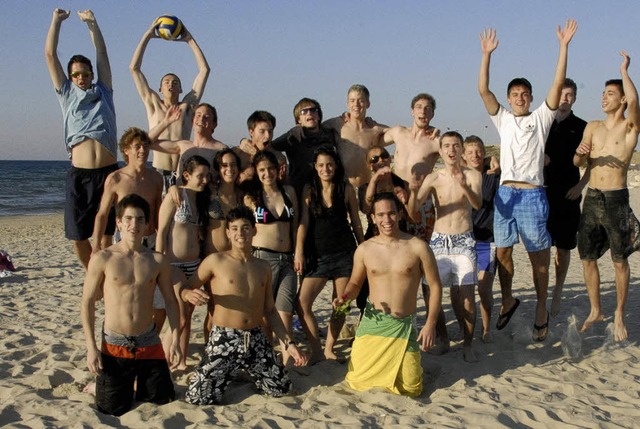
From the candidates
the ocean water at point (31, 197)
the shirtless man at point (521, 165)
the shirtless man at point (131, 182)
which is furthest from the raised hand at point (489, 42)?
the ocean water at point (31, 197)

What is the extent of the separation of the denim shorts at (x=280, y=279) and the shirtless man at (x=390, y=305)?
23.4 inches

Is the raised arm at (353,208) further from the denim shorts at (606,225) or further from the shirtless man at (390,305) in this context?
the denim shorts at (606,225)

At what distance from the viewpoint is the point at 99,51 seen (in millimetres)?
6617

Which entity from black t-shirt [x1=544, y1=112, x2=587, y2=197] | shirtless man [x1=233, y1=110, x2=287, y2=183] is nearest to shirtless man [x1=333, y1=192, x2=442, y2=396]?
shirtless man [x1=233, y1=110, x2=287, y2=183]

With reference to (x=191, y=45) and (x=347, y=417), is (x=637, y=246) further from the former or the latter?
(x=191, y=45)

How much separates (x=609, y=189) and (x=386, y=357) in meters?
3.12

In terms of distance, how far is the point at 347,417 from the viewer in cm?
466

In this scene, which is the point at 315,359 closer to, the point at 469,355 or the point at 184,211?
the point at 469,355

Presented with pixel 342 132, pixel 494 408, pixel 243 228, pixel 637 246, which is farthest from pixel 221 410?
pixel 637 246

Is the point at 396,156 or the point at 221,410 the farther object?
the point at 396,156

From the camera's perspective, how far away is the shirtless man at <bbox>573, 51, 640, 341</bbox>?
248 inches

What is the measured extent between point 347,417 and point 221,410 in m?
1.01

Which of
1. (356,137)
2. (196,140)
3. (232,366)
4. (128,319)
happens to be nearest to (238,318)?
(232,366)

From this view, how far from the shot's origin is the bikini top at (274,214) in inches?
227
